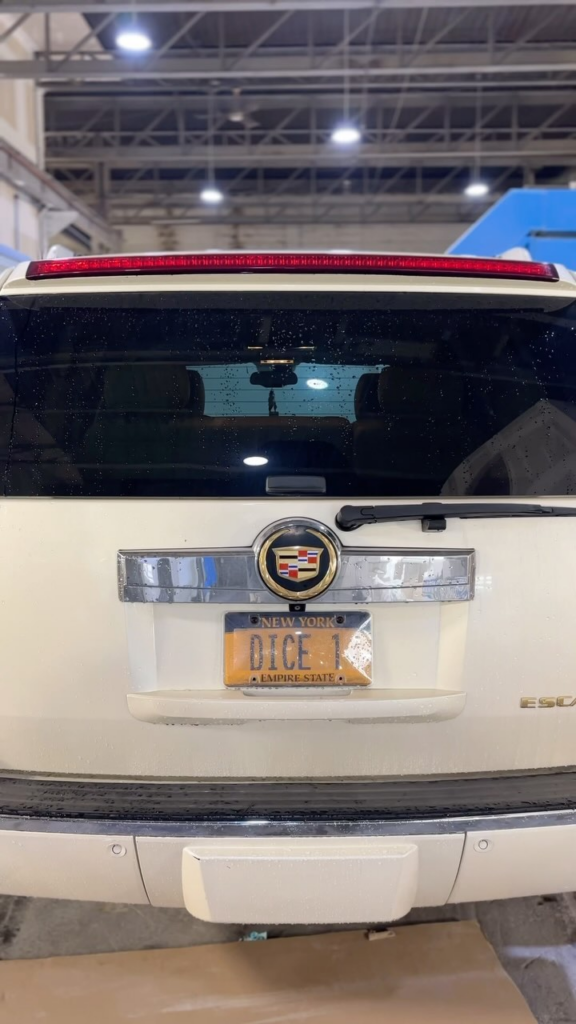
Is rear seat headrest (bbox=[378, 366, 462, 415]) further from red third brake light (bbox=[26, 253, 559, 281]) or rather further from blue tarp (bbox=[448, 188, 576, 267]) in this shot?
blue tarp (bbox=[448, 188, 576, 267])

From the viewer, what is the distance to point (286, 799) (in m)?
1.67

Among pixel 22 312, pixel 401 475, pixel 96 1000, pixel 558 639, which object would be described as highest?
pixel 22 312

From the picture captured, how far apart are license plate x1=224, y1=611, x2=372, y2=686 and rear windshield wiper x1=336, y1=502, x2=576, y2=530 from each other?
219 mm

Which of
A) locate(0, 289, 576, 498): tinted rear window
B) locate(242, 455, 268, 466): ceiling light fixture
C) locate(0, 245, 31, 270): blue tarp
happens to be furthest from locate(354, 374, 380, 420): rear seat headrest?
locate(0, 245, 31, 270): blue tarp

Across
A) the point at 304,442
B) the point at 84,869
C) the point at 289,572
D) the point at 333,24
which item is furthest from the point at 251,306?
the point at 333,24

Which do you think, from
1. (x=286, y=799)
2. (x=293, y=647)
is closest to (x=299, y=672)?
(x=293, y=647)

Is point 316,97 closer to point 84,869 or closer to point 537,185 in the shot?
point 537,185

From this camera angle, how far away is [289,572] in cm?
160

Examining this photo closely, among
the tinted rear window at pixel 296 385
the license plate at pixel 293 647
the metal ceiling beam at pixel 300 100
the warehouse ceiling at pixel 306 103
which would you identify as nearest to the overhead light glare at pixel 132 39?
the warehouse ceiling at pixel 306 103

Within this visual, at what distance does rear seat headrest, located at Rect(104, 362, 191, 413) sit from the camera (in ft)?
5.90

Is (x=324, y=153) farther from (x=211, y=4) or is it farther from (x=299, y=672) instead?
(x=299, y=672)

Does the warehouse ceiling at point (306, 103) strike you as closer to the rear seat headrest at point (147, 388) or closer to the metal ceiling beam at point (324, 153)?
the metal ceiling beam at point (324, 153)

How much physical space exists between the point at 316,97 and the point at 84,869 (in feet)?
41.0

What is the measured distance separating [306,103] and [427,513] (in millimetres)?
12030
